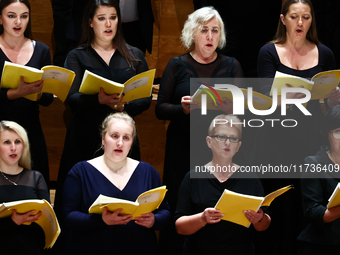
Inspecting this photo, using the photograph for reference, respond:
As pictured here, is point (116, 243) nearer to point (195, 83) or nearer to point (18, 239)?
point (18, 239)

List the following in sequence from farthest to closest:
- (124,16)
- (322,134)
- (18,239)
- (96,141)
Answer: (124,16) < (96,141) < (322,134) < (18,239)

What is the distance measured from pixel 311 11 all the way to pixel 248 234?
1.26 meters

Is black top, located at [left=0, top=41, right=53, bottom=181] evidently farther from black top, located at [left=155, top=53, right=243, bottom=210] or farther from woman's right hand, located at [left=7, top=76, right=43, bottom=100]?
black top, located at [left=155, top=53, right=243, bottom=210]

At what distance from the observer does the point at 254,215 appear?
80.4 inches

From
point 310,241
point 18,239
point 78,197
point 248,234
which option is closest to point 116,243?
point 78,197

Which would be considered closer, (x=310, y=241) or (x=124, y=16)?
(x=310, y=241)

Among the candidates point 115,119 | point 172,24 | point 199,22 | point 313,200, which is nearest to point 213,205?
point 313,200

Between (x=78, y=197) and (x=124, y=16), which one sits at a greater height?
(x=124, y=16)

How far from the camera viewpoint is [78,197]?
6.96 feet

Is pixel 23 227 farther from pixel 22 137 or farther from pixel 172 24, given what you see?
pixel 172 24

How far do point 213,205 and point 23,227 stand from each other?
31.8 inches

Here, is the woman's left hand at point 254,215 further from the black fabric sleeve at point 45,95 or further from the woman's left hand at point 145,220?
the black fabric sleeve at point 45,95

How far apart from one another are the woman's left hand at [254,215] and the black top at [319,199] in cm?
26

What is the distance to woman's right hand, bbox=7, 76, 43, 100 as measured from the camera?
2.26 m
